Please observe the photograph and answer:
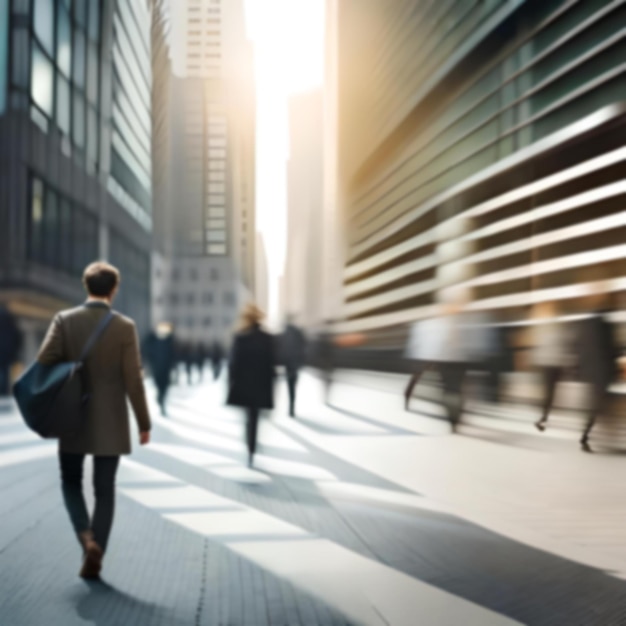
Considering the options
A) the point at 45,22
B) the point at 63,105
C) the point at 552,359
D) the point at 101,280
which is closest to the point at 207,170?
the point at 63,105

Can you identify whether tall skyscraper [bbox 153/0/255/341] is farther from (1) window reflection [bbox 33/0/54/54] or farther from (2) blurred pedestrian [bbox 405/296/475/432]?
(2) blurred pedestrian [bbox 405/296/475/432]

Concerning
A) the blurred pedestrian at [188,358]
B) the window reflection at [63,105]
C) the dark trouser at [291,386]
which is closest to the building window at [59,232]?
the window reflection at [63,105]

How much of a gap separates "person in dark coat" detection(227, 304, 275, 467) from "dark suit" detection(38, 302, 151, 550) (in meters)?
5.01

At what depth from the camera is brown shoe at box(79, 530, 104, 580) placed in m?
5.00

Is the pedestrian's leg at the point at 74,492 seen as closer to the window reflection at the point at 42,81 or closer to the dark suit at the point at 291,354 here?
the dark suit at the point at 291,354

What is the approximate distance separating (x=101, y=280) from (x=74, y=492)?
109cm

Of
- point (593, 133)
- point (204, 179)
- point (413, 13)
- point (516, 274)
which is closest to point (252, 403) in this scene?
point (593, 133)

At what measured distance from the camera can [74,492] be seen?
5.11 metres

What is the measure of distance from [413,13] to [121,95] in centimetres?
1950

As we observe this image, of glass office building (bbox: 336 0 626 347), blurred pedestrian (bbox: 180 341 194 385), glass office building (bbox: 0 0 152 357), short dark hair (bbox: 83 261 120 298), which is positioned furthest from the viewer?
blurred pedestrian (bbox: 180 341 194 385)

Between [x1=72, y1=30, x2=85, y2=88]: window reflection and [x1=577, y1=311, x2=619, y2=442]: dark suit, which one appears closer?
[x1=577, y1=311, x2=619, y2=442]: dark suit

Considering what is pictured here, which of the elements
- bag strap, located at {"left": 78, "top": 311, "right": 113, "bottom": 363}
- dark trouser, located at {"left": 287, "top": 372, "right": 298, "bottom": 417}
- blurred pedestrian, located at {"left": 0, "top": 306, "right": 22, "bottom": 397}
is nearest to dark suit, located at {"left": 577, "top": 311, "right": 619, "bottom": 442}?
bag strap, located at {"left": 78, "top": 311, "right": 113, "bottom": 363}

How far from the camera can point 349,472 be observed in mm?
9648

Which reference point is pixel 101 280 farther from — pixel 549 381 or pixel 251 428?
pixel 549 381
